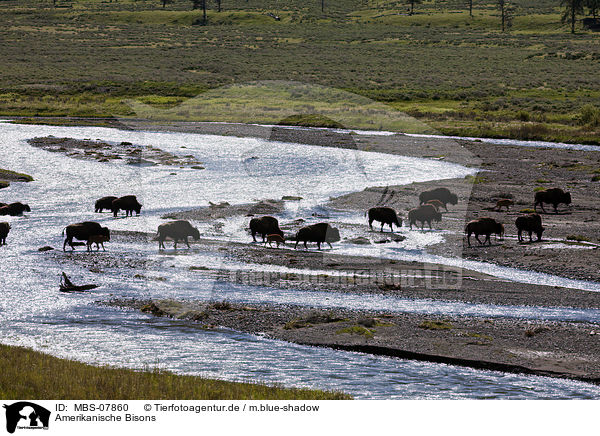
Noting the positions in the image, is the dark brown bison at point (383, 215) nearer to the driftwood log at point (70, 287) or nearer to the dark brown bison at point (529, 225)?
the dark brown bison at point (529, 225)

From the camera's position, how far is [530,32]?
154500 millimetres

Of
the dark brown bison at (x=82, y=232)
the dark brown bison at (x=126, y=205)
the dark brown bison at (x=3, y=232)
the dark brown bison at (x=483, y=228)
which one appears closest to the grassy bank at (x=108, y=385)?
the dark brown bison at (x=82, y=232)

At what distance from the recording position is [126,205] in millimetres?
30078

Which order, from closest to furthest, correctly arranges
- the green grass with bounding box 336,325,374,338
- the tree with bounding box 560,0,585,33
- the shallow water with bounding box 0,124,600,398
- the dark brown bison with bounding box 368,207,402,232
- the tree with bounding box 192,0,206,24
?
1. the shallow water with bounding box 0,124,600,398
2. the green grass with bounding box 336,325,374,338
3. the dark brown bison with bounding box 368,207,402,232
4. the tree with bounding box 560,0,585,33
5. the tree with bounding box 192,0,206,24

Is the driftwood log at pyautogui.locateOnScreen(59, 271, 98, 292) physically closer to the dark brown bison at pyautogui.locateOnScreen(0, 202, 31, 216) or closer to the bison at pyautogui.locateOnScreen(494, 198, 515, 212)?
the dark brown bison at pyautogui.locateOnScreen(0, 202, 31, 216)

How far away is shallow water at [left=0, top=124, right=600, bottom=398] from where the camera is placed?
Answer: 1381 centimetres

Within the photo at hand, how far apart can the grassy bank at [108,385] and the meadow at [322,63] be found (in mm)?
46616

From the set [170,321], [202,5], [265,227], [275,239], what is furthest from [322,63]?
[170,321]

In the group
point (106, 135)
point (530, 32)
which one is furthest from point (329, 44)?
point (106, 135)

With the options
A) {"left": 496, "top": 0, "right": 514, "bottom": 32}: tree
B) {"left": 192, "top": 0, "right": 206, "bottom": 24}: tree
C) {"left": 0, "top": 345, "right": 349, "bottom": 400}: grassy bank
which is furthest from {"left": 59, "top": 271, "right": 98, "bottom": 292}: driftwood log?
{"left": 192, "top": 0, "right": 206, "bottom": 24}: tree

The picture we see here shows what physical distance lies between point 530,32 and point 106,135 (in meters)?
117

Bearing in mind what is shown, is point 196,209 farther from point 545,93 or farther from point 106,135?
point 545,93
